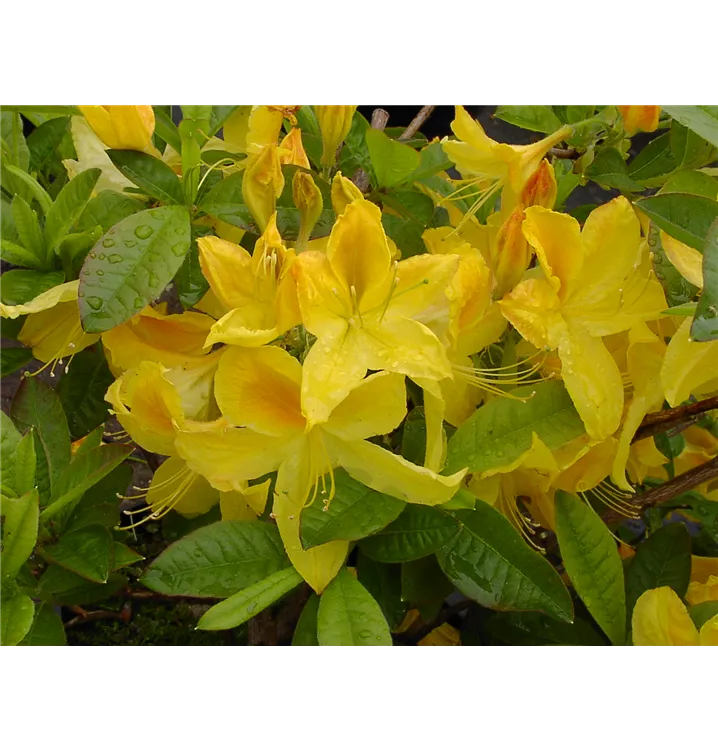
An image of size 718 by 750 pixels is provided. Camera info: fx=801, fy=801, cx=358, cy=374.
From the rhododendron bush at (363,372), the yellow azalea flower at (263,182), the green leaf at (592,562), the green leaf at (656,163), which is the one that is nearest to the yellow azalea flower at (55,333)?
the rhododendron bush at (363,372)

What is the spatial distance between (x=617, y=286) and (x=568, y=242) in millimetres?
59

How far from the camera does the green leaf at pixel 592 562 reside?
0.66 m

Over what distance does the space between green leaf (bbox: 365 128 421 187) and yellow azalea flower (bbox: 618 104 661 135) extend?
0.63 ft

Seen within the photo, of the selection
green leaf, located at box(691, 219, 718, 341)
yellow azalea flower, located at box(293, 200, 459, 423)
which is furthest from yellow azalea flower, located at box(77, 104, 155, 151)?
green leaf, located at box(691, 219, 718, 341)

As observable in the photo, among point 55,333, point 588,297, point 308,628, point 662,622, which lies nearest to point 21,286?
point 55,333

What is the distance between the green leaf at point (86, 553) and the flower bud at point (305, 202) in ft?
0.97

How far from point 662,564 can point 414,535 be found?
0.94 feet

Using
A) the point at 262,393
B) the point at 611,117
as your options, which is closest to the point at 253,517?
the point at 262,393

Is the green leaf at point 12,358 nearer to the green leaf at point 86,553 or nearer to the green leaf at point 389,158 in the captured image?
the green leaf at point 86,553

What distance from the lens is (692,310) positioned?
0.55 meters

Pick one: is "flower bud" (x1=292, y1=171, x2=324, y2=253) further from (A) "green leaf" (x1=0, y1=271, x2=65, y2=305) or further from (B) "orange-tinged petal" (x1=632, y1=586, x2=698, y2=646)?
(B) "orange-tinged petal" (x1=632, y1=586, x2=698, y2=646)

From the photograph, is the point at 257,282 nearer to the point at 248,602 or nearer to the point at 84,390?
the point at 248,602

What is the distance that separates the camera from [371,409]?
58 cm
